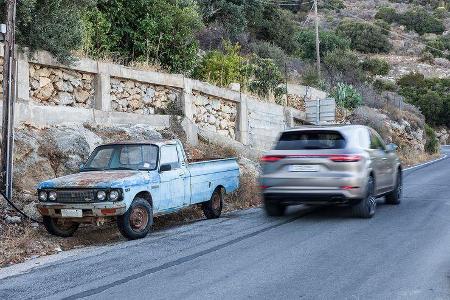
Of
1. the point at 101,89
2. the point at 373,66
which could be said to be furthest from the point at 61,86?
the point at 373,66

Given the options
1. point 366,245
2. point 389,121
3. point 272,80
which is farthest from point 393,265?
point 389,121

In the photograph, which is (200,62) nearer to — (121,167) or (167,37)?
(167,37)

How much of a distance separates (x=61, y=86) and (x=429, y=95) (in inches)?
2076

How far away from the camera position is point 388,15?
91688 mm

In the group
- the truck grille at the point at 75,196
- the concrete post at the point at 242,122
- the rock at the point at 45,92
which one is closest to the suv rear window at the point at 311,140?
the truck grille at the point at 75,196

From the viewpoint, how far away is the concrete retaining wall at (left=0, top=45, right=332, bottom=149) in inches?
559

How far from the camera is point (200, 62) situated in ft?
74.9

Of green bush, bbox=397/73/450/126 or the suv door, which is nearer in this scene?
A: the suv door

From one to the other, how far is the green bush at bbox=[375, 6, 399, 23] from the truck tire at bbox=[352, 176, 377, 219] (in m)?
85.2

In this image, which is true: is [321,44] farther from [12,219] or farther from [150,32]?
[12,219]

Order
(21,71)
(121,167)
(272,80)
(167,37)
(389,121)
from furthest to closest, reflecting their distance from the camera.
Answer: (389,121), (272,80), (167,37), (21,71), (121,167)

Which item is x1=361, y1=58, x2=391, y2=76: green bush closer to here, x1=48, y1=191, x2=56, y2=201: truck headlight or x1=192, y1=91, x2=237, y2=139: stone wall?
x1=192, y1=91, x2=237, y2=139: stone wall

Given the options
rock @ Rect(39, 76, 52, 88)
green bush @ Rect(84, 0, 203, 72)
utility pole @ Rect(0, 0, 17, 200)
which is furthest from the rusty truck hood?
green bush @ Rect(84, 0, 203, 72)

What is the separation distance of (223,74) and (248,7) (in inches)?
586
